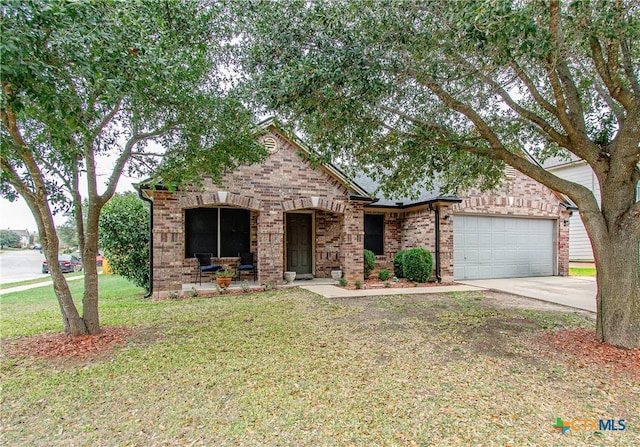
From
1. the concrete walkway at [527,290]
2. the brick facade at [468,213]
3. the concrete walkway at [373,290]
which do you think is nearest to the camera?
the concrete walkway at [527,290]

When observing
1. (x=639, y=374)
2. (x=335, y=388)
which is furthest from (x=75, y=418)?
(x=639, y=374)

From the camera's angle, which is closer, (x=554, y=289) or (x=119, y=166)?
(x=119, y=166)

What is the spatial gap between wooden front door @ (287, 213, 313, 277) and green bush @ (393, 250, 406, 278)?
3118 millimetres

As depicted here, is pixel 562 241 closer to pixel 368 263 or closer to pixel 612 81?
pixel 368 263

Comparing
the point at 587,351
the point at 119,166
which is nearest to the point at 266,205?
the point at 119,166

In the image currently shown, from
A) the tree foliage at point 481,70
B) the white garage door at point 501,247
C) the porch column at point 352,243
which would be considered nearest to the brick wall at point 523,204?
the white garage door at point 501,247

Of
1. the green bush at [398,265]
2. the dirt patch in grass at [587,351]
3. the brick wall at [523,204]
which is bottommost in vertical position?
the dirt patch in grass at [587,351]

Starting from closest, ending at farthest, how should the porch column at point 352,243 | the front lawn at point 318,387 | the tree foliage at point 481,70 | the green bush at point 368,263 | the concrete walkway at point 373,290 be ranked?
1. the front lawn at point 318,387
2. the tree foliage at point 481,70
3. the concrete walkway at point 373,290
4. the porch column at point 352,243
5. the green bush at point 368,263

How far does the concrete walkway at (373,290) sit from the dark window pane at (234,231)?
2.49 metres

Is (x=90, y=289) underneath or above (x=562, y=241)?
underneath

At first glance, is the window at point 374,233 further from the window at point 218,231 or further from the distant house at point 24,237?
the distant house at point 24,237

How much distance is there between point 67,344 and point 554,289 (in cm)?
1190

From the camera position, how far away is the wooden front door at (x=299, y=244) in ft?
40.5

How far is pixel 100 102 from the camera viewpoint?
4133 millimetres
